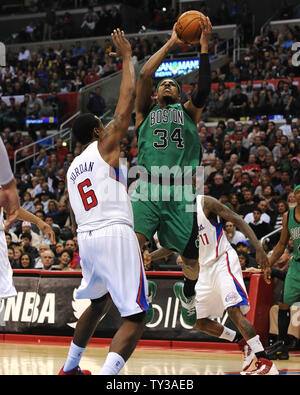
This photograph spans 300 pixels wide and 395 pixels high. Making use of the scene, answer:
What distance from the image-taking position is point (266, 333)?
924cm

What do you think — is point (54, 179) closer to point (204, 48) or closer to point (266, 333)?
point (266, 333)

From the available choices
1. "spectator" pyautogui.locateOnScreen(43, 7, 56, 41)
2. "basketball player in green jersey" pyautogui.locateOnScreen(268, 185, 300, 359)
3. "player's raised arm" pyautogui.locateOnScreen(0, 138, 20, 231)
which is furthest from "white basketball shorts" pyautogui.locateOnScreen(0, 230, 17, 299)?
"spectator" pyautogui.locateOnScreen(43, 7, 56, 41)

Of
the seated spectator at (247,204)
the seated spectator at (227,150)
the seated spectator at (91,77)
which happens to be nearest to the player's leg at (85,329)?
the seated spectator at (247,204)

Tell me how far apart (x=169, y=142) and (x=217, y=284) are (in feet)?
6.76

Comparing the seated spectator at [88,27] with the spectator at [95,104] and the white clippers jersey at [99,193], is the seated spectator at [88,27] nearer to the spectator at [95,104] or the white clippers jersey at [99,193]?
the spectator at [95,104]

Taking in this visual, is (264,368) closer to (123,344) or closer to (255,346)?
(255,346)

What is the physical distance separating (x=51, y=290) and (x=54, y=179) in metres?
6.45

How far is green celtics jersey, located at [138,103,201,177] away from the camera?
6309 mm

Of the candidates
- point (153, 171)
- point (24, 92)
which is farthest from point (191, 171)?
point (24, 92)

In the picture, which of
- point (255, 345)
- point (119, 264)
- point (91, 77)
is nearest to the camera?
point (119, 264)

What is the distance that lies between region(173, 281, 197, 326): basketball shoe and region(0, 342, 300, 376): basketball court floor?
53cm

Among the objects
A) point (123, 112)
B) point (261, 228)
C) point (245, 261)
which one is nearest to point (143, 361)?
point (245, 261)

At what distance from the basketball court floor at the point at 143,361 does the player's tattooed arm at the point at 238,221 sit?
3.80ft

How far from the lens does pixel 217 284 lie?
7633 mm
